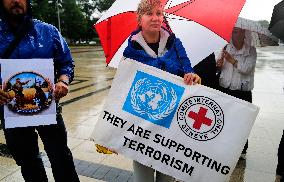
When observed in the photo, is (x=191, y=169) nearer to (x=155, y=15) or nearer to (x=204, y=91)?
(x=204, y=91)

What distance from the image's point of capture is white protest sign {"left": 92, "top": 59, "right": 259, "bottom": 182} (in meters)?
1.93

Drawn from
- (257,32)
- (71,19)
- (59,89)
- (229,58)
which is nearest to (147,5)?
(59,89)

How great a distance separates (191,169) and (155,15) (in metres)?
0.97

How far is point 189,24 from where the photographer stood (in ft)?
8.19

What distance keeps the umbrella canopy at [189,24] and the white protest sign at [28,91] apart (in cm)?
61

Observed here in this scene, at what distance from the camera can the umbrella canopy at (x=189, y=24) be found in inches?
88.4

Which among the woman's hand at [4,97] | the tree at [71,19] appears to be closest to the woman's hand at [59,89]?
the woman's hand at [4,97]

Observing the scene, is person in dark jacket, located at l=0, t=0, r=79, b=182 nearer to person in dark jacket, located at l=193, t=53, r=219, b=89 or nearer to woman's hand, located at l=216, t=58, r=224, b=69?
person in dark jacket, located at l=193, t=53, r=219, b=89

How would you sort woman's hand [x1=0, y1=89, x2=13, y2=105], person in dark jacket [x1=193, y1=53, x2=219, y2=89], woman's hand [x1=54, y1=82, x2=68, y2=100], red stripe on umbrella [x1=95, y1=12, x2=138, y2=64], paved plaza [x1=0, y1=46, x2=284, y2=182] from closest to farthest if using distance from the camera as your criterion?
woman's hand [x1=0, y1=89, x2=13, y2=105], woman's hand [x1=54, y1=82, x2=68, y2=100], red stripe on umbrella [x1=95, y1=12, x2=138, y2=64], person in dark jacket [x1=193, y1=53, x2=219, y2=89], paved plaza [x1=0, y1=46, x2=284, y2=182]

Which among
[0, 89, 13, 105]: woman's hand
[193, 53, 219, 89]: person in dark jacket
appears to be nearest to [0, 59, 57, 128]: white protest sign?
[0, 89, 13, 105]: woman's hand

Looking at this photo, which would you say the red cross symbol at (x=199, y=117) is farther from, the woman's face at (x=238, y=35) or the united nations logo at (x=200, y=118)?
the woman's face at (x=238, y=35)

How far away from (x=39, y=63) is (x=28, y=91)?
199mm

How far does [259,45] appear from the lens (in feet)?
11.7

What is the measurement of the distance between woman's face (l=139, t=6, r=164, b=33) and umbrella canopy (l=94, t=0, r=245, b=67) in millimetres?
220
